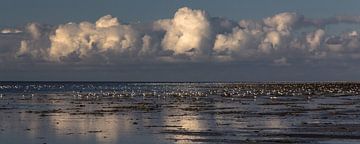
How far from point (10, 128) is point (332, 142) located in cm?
1699

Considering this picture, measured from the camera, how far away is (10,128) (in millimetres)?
35281

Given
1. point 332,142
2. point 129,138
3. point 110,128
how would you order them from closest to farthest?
point 332,142, point 129,138, point 110,128

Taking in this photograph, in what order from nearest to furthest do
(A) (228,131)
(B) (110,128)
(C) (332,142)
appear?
1. (C) (332,142)
2. (A) (228,131)
3. (B) (110,128)

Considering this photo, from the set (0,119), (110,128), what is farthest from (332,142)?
(0,119)

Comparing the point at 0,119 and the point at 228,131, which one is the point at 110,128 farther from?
the point at 0,119

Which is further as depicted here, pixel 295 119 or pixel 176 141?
pixel 295 119

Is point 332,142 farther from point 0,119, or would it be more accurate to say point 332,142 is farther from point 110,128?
point 0,119

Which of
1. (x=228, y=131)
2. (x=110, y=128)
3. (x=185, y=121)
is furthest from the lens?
(x=185, y=121)

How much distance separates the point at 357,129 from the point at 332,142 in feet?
20.7

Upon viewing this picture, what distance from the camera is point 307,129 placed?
1310 inches

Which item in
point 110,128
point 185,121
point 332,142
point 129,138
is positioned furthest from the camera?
point 185,121

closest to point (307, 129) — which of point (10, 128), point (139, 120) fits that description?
point (139, 120)

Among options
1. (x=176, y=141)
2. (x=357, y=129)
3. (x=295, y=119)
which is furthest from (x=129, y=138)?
(x=295, y=119)

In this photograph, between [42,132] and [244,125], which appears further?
[244,125]
